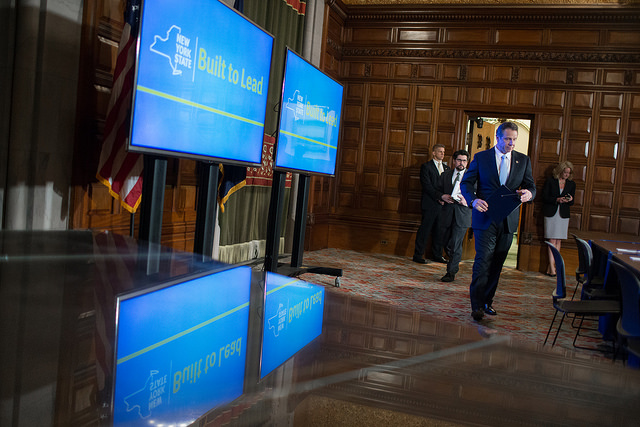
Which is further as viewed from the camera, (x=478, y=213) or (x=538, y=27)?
(x=538, y=27)

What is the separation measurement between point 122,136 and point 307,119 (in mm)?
1873

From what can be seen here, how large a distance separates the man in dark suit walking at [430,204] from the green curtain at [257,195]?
2334 mm

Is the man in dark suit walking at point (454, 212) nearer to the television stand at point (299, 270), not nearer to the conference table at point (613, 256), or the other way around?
the television stand at point (299, 270)

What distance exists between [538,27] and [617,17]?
1.07m

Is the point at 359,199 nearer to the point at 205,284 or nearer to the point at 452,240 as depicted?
the point at 452,240

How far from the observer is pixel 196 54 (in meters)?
3.05

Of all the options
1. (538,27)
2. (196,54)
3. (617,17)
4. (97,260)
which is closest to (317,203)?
(538,27)

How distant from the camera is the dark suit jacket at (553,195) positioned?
26.2ft

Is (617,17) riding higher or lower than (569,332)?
higher

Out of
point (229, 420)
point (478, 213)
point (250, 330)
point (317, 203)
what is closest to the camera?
point (229, 420)

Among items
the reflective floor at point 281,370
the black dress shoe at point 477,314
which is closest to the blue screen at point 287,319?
the reflective floor at point 281,370

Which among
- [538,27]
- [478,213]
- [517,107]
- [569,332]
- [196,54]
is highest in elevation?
[538,27]

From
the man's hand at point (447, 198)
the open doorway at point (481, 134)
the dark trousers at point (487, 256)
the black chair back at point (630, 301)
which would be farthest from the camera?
the open doorway at point (481, 134)

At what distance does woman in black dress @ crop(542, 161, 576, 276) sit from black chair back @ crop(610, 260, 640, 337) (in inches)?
216
